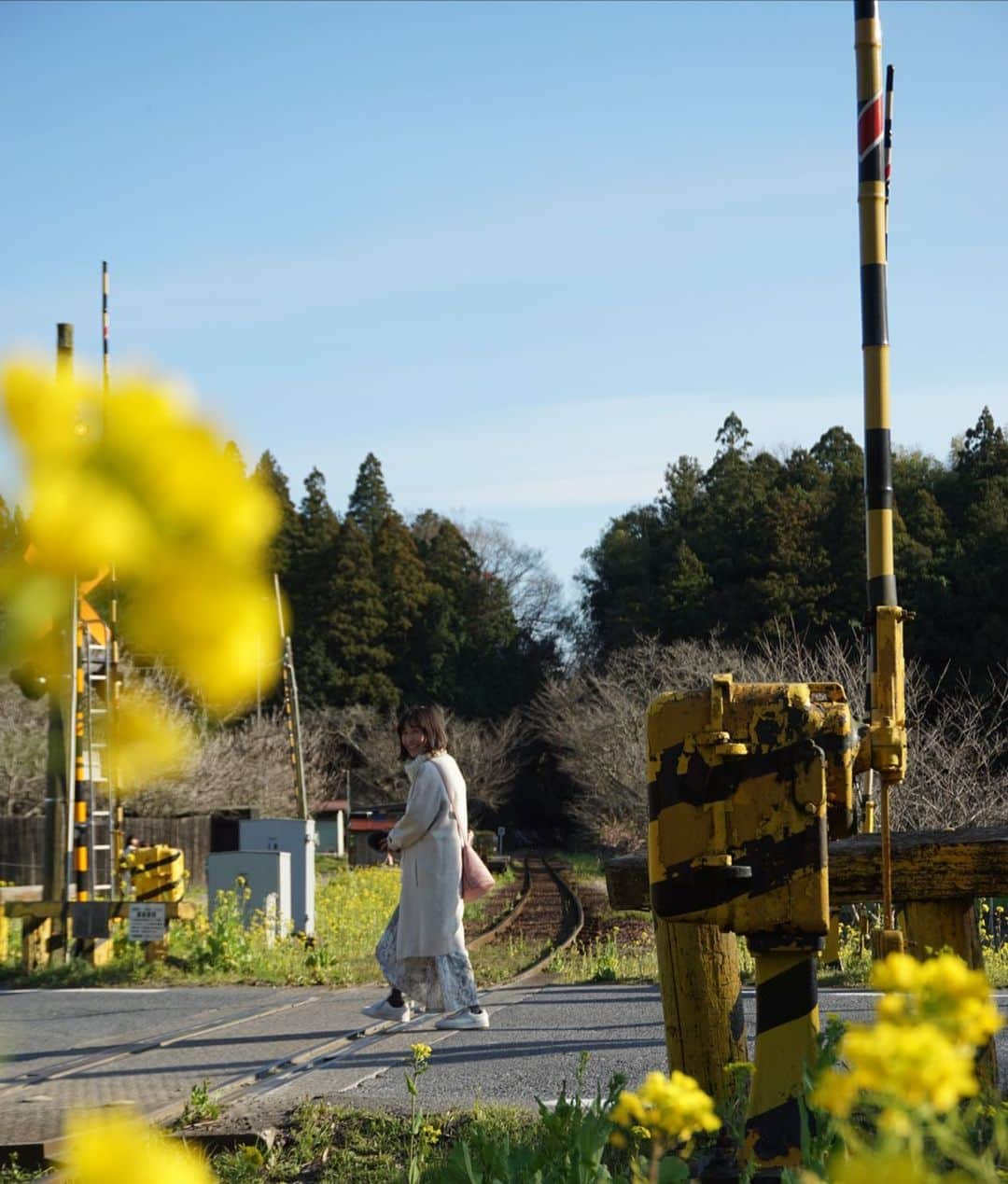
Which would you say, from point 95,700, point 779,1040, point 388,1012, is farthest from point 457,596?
point 388,1012

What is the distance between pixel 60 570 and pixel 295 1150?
14.1ft

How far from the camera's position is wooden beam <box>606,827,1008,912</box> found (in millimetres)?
4488

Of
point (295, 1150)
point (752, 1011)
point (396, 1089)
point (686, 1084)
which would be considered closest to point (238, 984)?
point (752, 1011)

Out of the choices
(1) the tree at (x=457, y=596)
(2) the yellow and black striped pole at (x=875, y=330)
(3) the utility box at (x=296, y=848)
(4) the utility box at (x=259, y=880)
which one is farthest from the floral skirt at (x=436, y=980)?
(3) the utility box at (x=296, y=848)

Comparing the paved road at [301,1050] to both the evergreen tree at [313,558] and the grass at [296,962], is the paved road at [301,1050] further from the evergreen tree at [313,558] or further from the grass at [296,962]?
the evergreen tree at [313,558]

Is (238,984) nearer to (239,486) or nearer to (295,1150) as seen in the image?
(295,1150)

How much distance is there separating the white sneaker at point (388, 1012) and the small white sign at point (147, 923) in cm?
313

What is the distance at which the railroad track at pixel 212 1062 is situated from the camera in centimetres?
555

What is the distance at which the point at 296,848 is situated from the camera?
45.9 feet

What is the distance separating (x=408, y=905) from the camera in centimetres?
763

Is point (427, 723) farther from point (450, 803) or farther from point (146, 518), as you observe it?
point (146, 518)

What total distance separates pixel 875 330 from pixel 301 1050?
4102 mm

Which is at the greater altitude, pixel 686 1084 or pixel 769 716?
pixel 769 716

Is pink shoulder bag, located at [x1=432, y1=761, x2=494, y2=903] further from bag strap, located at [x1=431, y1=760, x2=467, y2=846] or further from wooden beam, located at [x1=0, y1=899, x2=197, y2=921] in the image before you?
wooden beam, located at [x1=0, y1=899, x2=197, y2=921]
